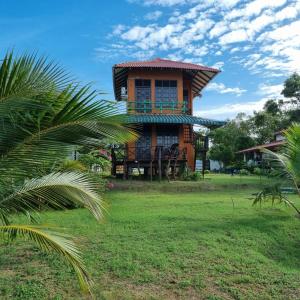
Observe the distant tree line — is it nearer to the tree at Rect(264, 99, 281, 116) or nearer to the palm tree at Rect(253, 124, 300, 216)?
→ the tree at Rect(264, 99, 281, 116)

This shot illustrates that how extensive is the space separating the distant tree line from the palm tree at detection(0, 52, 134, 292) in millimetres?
29138

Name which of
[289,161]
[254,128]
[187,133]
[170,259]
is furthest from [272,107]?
[170,259]

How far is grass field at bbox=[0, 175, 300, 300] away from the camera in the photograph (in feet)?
15.4

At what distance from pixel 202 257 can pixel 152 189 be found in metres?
9.15

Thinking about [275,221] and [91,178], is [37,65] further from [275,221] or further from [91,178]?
[275,221]

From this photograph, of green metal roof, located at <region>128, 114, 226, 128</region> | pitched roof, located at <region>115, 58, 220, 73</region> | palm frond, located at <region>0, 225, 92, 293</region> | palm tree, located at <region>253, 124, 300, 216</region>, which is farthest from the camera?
pitched roof, located at <region>115, 58, 220, 73</region>

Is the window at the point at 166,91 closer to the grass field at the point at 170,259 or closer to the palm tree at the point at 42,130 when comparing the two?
the grass field at the point at 170,259

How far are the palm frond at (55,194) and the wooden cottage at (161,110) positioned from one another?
14446 millimetres

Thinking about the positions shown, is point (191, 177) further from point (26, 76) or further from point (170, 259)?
point (26, 76)

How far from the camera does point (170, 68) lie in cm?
1970

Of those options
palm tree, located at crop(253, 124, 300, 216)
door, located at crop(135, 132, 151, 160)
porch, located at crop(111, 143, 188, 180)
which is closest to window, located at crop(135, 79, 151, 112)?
door, located at crop(135, 132, 151, 160)

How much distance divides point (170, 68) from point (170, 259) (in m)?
15.2

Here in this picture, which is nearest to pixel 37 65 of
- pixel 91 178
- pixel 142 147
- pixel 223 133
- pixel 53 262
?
pixel 91 178

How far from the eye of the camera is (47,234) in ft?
9.98
